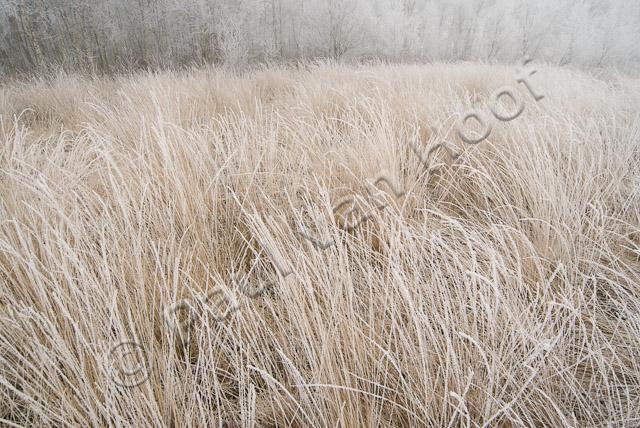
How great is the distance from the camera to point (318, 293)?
1.72 ft

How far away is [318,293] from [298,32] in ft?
31.2

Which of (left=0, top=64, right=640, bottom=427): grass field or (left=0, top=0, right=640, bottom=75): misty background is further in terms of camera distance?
(left=0, top=0, right=640, bottom=75): misty background

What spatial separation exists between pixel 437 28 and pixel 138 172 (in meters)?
12.9

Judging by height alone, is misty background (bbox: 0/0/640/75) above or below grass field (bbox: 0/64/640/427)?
above

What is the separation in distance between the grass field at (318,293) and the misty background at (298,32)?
4.86 metres

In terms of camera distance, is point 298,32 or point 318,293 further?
point 298,32

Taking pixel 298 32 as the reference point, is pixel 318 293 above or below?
below

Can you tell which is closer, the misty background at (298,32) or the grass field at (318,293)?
the grass field at (318,293)

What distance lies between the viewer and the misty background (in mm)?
5828

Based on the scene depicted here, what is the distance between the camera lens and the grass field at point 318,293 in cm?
43

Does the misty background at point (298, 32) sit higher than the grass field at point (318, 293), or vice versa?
the misty background at point (298, 32)

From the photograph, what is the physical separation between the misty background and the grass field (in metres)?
4.86

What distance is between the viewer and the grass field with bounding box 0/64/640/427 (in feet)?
1.42

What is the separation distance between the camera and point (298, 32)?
834 cm
